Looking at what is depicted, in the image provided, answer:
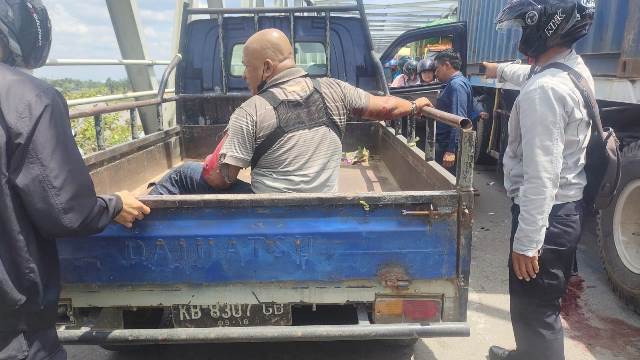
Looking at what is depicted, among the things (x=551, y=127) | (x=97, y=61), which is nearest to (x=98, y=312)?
(x=551, y=127)

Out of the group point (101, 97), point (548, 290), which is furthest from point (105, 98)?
point (548, 290)

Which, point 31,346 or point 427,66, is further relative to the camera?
point 427,66

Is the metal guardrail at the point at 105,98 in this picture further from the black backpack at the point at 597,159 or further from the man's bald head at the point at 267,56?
the black backpack at the point at 597,159

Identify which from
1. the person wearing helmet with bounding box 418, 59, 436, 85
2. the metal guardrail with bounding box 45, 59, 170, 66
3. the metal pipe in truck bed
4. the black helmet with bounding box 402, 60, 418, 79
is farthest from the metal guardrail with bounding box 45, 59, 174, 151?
the black helmet with bounding box 402, 60, 418, 79

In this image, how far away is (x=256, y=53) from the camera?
2.58m

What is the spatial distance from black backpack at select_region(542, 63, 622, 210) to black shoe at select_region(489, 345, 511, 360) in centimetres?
101

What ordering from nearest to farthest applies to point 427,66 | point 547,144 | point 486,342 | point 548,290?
→ point 547,144, point 548,290, point 486,342, point 427,66

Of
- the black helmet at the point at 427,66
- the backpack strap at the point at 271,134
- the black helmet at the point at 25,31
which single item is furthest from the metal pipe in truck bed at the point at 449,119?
the black helmet at the point at 427,66

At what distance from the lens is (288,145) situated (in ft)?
8.29

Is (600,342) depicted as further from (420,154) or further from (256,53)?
(256,53)

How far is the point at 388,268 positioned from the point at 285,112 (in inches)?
35.4

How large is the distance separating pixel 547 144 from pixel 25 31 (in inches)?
76.7

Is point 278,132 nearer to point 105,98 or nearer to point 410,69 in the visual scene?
point 105,98

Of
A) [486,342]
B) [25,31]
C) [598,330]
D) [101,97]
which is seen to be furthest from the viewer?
[101,97]
